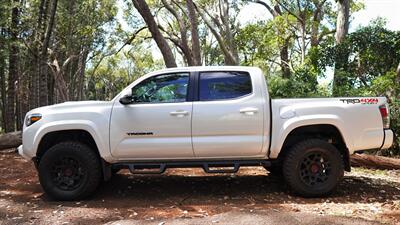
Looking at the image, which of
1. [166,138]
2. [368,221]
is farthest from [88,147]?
[368,221]

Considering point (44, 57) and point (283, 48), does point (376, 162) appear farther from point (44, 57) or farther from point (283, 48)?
point (283, 48)

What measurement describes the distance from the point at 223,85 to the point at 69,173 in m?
2.61

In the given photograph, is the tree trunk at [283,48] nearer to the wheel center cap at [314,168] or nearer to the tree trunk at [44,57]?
the tree trunk at [44,57]

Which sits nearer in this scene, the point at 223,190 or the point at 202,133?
the point at 202,133

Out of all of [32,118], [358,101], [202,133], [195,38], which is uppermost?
[195,38]

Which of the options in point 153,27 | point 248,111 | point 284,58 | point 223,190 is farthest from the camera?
point 284,58

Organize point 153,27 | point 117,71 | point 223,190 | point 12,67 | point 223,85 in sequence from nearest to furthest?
point 223,85 → point 223,190 → point 153,27 → point 12,67 → point 117,71

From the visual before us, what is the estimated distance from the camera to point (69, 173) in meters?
6.18

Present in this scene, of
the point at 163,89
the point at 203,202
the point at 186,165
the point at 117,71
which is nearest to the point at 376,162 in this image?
the point at 203,202

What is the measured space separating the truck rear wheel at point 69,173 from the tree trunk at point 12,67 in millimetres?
9142

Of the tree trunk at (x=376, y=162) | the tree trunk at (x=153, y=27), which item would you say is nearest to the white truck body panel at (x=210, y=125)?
the tree trunk at (x=376, y=162)

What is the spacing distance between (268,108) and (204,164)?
4.04 feet

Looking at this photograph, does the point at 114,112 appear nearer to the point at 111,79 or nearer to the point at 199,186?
the point at 199,186

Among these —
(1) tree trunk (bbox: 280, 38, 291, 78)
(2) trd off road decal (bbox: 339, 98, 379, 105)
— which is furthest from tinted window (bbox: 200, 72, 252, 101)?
(1) tree trunk (bbox: 280, 38, 291, 78)
